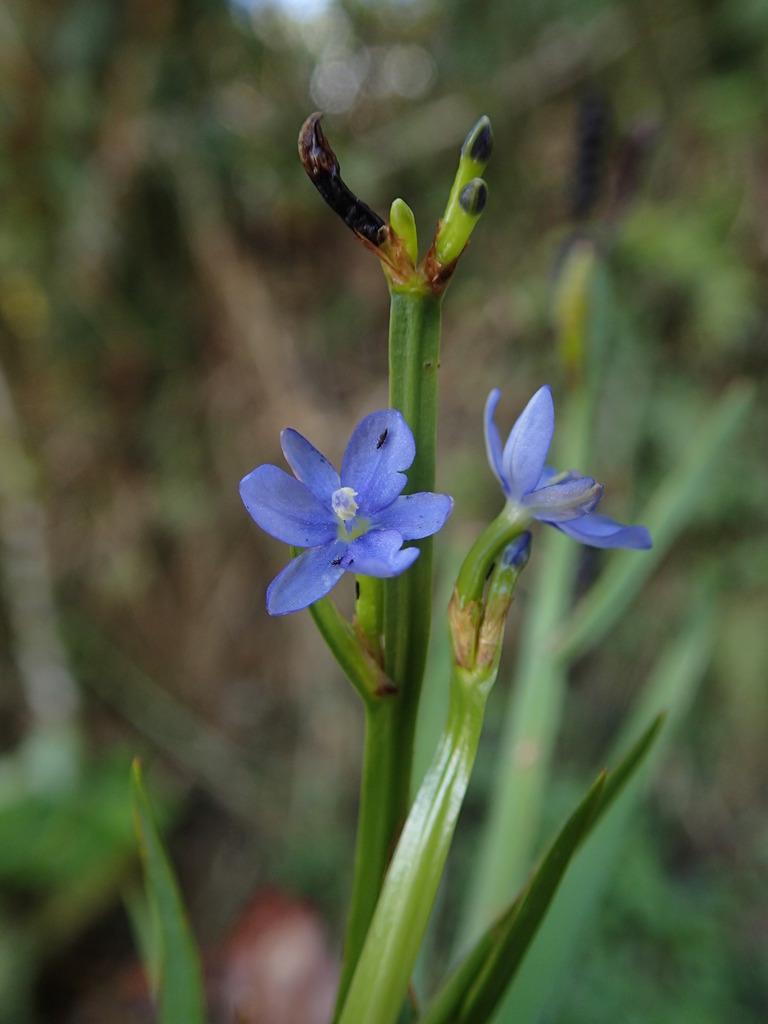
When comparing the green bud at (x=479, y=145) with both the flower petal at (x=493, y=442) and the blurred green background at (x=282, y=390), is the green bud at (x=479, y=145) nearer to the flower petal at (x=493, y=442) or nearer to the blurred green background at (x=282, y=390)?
the flower petal at (x=493, y=442)

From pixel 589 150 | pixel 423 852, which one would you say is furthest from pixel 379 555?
pixel 589 150

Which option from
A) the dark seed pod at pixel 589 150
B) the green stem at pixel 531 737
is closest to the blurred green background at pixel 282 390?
the green stem at pixel 531 737

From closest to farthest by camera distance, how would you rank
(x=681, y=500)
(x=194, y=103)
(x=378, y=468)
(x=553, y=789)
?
(x=378, y=468) < (x=681, y=500) < (x=553, y=789) < (x=194, y=103)

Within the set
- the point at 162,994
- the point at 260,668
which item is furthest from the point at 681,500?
the point at 260,668

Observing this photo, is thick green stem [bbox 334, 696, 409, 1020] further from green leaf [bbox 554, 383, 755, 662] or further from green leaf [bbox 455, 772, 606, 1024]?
green leaf [bbox 554, 383, 755, 662]

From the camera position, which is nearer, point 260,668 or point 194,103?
point 194,103

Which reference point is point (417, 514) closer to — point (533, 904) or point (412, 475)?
point (412, 475)

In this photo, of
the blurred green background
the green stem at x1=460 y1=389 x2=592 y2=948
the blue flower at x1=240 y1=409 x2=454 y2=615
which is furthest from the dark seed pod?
the blue flower at x1=240 y1=409 x2=454 y2=615

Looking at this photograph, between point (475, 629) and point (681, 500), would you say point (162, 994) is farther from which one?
point (681, 500)
